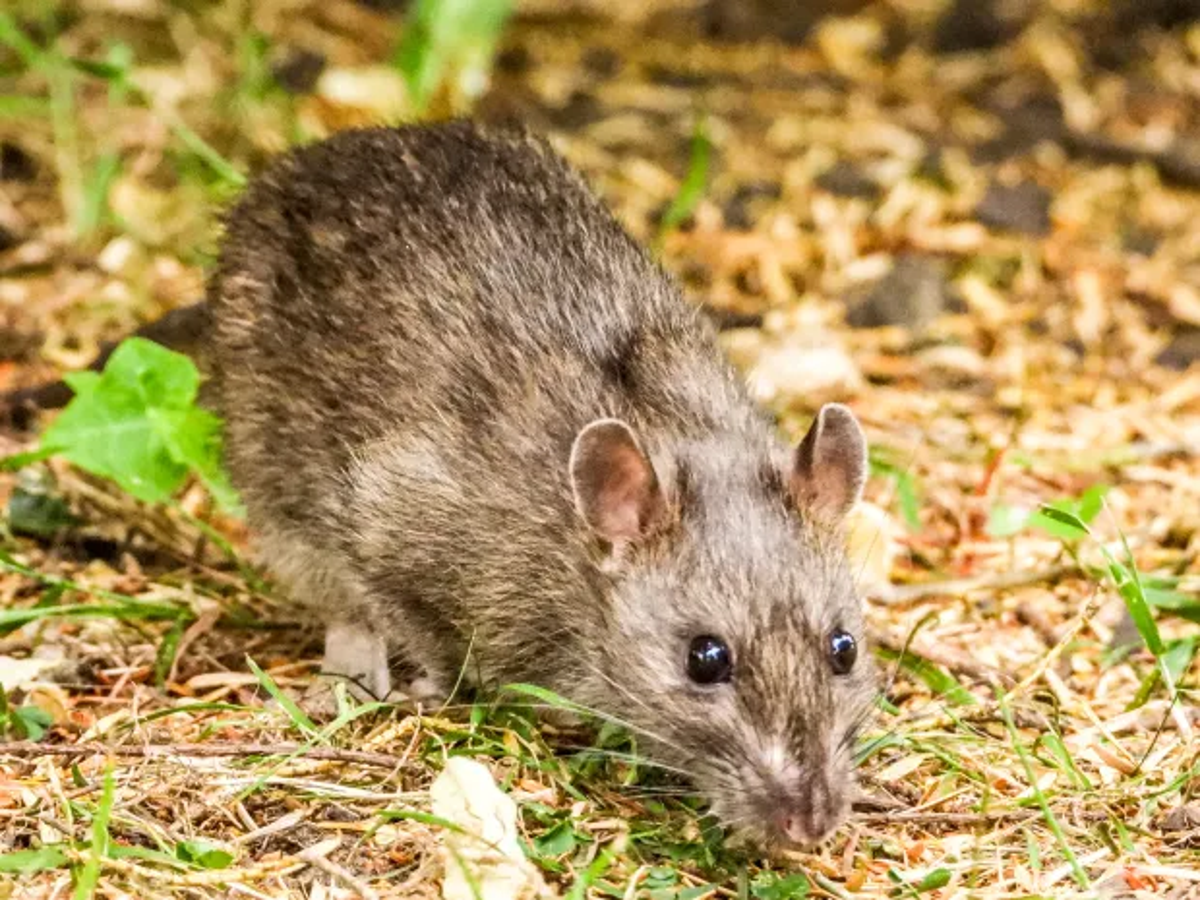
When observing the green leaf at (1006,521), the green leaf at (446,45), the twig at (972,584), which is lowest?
the twig at (972,584)

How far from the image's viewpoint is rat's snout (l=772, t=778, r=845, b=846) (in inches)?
165

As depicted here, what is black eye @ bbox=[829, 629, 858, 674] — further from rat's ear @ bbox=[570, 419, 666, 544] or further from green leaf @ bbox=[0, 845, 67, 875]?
green leaf @ bbox=[0, 845, 67, 875]

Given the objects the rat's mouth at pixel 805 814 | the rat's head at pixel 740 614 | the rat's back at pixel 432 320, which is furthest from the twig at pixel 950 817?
the rat's back at pixel 432 320

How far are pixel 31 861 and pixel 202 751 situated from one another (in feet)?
2.22

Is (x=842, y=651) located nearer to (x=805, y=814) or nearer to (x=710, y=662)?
(x=710, y=662)

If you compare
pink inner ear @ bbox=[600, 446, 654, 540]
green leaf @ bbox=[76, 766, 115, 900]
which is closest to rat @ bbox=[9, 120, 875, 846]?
pink inner ear @ bbox=[600, 446, 654, 540]

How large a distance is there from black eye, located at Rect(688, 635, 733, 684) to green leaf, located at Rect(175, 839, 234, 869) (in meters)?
1.23

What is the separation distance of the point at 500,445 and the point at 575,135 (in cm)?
567

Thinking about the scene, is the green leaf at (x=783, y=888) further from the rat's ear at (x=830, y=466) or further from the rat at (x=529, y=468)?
the rat's ear at (x=830, y=466)

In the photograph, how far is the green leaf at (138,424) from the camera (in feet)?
19.5

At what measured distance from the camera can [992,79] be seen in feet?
38.1

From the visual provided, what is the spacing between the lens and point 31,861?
13.4 ft

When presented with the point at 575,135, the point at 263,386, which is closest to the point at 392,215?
the point at 263,386

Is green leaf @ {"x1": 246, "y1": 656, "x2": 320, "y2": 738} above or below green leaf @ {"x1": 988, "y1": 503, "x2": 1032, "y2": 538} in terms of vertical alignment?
below
